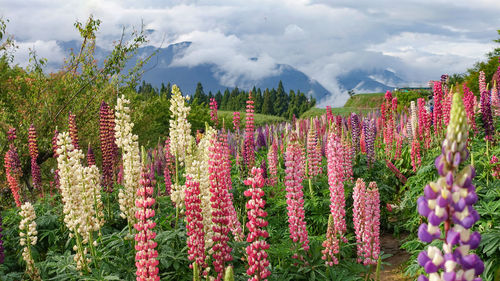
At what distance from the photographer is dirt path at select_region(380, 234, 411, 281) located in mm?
8268

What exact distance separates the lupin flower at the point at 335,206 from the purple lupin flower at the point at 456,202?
327 centimetres

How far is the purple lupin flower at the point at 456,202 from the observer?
194cm

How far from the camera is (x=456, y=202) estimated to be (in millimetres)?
1964

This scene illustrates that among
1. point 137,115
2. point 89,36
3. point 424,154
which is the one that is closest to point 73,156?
point 424,154

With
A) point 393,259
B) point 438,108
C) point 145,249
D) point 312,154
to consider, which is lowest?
point 393,259

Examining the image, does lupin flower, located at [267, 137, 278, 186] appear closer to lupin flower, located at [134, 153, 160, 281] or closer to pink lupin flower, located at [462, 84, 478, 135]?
pink lupin flower, located at [462, 84, 478, 135]

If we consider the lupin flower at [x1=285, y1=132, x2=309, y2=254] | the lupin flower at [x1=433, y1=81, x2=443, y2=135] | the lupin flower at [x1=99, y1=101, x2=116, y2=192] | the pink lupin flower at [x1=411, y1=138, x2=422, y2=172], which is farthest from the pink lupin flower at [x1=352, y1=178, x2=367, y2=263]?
the lupin flower at [x1=433, y1=81, x2=443, y2=135]

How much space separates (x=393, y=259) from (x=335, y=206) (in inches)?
151

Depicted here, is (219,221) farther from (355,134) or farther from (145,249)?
(355,134)

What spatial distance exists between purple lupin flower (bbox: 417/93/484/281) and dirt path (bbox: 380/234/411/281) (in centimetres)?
654

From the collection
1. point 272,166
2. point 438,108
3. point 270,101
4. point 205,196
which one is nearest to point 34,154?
point 205,196

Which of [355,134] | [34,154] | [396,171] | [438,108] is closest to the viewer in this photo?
[34,154]

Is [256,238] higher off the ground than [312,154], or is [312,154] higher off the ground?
[312,154]

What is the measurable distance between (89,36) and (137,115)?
16.3ft
